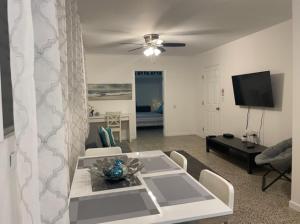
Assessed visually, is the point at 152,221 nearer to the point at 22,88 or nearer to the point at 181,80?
the point at 22,88

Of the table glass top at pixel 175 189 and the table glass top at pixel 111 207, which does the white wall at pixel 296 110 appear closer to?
the table glass top at pixel 175 189

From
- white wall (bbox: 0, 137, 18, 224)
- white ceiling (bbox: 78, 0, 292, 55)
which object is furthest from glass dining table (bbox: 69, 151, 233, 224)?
white ceiling (bbox: 78, 0, 292, 55)

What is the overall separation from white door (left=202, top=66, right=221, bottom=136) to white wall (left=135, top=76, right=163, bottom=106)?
3566 mm

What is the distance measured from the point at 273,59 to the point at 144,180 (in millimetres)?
3498

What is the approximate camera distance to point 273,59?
3.96 meters

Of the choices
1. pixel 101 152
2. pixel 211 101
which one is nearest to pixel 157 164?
pixel 101 152

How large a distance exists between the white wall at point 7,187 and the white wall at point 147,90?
29.6 ft

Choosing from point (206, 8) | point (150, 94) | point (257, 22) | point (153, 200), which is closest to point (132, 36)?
point (206, 8)

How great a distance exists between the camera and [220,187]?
5.14 feet

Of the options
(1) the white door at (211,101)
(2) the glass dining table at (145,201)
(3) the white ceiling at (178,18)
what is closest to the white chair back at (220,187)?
(2) the glass dining table at (145,201)

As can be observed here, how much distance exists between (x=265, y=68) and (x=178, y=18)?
1.94m

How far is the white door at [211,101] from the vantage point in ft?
19.2

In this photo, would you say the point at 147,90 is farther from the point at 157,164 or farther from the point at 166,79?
the point at 157,164

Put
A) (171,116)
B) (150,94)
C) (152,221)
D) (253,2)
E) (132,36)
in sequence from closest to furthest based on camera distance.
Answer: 1. (152,221)
2. (253,2)
3. (132,36)
4. (171,116)
5. (150,94)
